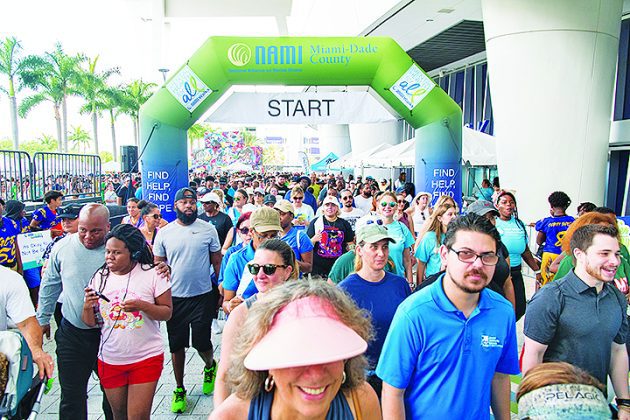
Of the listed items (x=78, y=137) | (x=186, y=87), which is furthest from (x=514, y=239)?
(x=78, y=137)

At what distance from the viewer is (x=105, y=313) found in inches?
129

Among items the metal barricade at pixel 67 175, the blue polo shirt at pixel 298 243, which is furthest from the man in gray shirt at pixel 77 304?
the metal barricade at pixel 67 175

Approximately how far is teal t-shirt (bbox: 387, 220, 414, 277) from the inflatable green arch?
4.98m

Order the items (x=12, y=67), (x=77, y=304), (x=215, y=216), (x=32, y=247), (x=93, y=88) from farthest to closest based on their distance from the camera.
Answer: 1. (x=93, y=88)
2. (x=12, y=67)
3. (x=215, y=216)
4. (x=32, y=247)
5. (x=77, y=304)

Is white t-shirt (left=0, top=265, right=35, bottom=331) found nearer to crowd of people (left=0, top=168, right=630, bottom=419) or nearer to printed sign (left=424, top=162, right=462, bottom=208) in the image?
crowd of people (left=0, top=168, right=630, bottom=419)

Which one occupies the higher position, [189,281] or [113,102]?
[113,102]

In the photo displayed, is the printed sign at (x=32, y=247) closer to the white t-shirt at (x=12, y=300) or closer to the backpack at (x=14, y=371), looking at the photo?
the white t-shirt at (x=12, y=300)

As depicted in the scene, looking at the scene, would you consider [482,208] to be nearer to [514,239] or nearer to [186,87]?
[514,239]

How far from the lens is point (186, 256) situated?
4672 millimetres

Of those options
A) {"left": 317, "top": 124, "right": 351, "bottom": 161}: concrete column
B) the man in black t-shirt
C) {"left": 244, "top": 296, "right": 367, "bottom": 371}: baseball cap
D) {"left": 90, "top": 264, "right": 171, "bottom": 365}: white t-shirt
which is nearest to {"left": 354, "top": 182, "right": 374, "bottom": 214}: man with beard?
the man in black t-shirt

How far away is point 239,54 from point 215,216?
4867 mm

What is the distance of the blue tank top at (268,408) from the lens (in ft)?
5.10

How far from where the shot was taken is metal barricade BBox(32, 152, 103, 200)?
1013cm

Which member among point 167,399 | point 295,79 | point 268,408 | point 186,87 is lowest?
point 167,399
